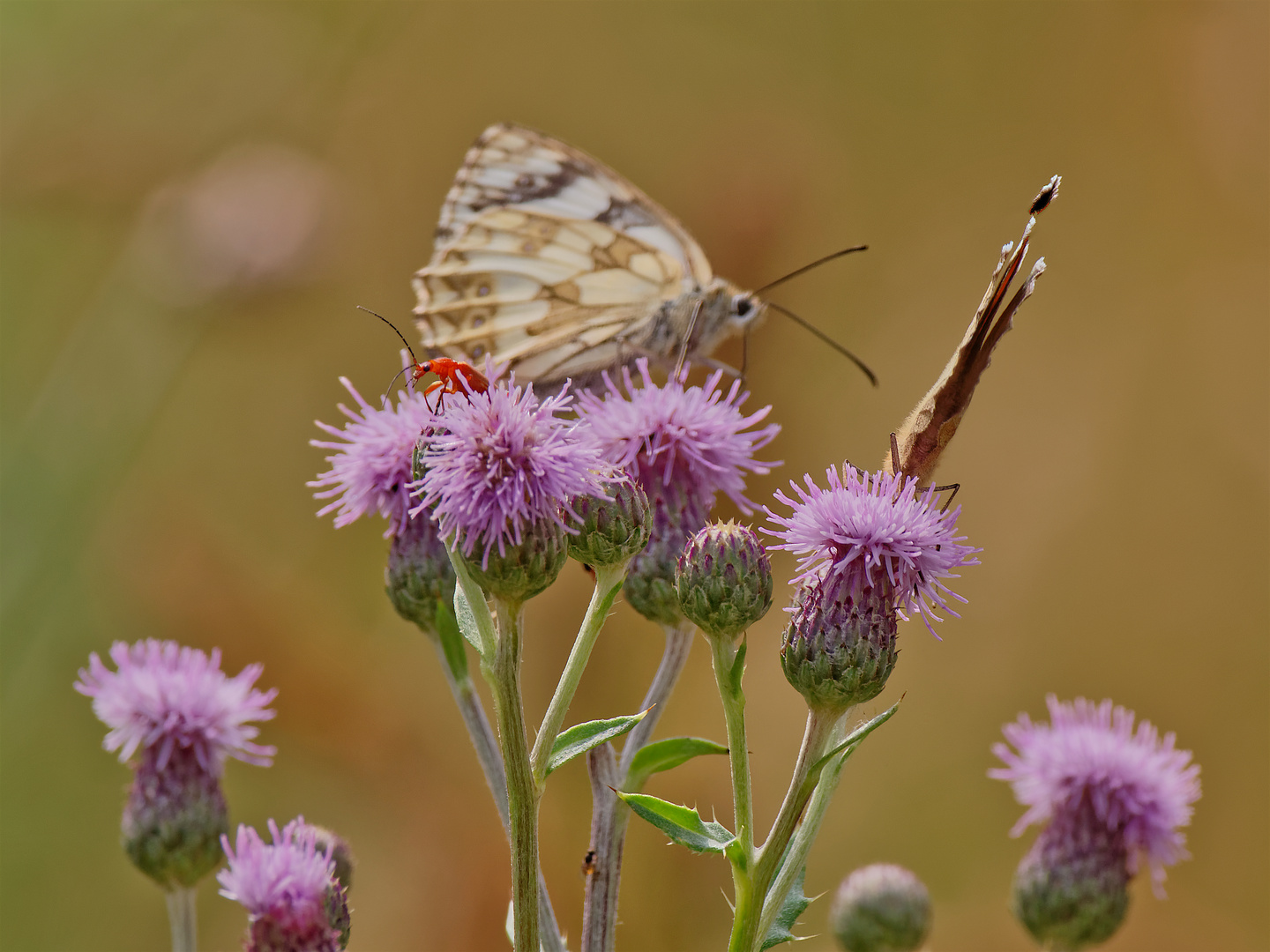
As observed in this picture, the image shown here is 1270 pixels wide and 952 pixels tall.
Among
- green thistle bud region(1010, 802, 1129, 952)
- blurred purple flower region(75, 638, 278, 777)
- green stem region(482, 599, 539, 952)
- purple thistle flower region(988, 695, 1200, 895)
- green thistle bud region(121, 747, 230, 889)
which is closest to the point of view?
green stem region(482, 599, 539, 952)

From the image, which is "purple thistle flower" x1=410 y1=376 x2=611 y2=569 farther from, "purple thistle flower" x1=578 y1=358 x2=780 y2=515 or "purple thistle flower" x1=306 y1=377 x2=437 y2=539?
"purple thistle flower" x1=578 y1=358 x2=780 y2=515

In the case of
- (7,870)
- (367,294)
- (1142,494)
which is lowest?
(7,870)

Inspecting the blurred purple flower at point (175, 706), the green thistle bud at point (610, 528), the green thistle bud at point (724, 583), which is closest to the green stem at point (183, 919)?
the blurred purple flower at point (175, 706)

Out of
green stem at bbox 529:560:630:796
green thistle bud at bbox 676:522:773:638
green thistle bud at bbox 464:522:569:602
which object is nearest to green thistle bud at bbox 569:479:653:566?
green stem at bbox 529:560:630:796

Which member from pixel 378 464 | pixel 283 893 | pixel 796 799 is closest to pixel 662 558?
pixel 378 464

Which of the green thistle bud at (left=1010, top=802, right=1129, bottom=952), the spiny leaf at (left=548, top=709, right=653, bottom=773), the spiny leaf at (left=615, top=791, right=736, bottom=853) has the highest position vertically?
the green thistle bud at (left=1010, top=802, right=1129, bottom=952)

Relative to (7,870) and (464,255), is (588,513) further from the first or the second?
(7,870)

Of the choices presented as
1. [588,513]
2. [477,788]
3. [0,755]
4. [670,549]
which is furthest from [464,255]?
[0,755]
